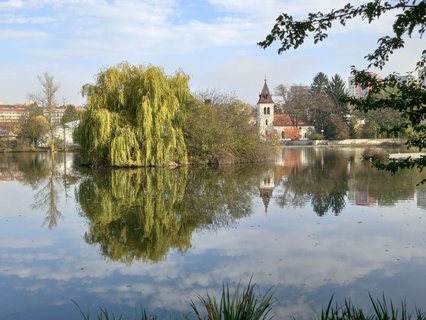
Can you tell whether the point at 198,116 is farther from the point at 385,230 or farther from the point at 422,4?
the point at 422,4

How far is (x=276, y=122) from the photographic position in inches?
3236

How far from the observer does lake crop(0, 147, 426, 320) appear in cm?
629

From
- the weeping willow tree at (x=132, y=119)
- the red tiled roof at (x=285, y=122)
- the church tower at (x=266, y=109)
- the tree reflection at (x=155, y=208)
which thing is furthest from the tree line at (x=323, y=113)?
the tree reflection at (x=155, y=208)

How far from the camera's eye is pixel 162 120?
27.1 meters

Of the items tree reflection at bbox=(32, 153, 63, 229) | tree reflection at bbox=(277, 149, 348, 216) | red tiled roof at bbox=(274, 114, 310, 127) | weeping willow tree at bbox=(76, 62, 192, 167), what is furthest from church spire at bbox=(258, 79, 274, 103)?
tree reflection at bbox=(32, 153, 63, 229)

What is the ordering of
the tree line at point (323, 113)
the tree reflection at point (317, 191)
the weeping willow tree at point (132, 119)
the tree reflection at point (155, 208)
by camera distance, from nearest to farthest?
the tree reflection at point (155, 208), the tree reflection at point (317, 191), the weeping willow tree at point (132, 119), the tree line at point (323, 113)

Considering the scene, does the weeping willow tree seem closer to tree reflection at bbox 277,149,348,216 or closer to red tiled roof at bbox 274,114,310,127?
tree reflection at bbox 277,149,348,216

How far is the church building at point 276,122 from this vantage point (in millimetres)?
79062

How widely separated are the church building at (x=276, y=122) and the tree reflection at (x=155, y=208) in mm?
56952

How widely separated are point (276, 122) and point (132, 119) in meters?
57.2

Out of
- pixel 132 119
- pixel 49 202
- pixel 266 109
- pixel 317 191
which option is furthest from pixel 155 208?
pixel 266 109

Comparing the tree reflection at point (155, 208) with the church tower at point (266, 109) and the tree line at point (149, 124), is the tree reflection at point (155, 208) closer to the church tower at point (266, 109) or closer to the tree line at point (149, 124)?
the tree line at point (149, 124)

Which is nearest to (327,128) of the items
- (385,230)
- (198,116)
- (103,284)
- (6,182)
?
(198,116)

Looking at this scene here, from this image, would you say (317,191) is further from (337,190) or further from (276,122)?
(276,122)
